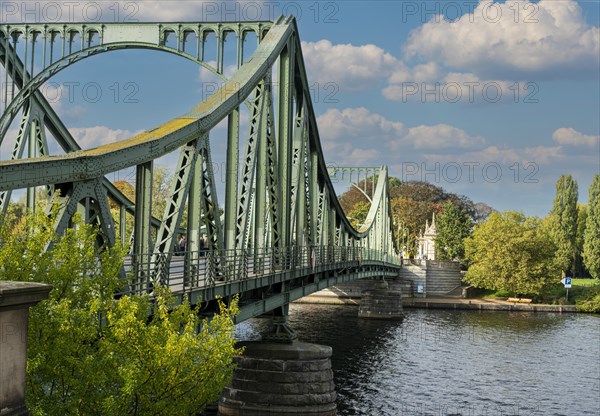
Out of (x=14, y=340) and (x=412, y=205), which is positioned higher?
(x=412, y=205)

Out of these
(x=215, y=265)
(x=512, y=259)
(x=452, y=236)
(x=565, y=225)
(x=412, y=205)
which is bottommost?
(x=215, y=265)

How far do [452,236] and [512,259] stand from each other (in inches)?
1042

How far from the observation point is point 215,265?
25.2 m

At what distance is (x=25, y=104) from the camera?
35.3m

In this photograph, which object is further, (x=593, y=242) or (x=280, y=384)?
(x=593, y=242)

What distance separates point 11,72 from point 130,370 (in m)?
24.3

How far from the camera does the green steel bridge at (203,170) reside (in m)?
17.3

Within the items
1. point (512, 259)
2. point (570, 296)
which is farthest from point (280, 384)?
point (570, 296)

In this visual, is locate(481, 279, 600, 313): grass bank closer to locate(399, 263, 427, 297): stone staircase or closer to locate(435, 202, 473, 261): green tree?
locate(399, 263, 427, 297): stone staircase

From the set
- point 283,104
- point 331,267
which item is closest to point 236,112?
point 283,104

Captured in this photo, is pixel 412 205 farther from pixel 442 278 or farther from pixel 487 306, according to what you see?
pixel 487 306

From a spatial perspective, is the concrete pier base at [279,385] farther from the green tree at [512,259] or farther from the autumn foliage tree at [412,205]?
the autumn foliage tree at [412,205]

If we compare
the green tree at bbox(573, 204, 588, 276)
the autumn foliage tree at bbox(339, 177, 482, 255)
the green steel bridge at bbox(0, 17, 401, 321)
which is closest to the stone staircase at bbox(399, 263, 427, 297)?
the green tree at bbox(573, 204, 588, 276)

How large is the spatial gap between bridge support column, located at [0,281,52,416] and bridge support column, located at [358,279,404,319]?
234 ft
